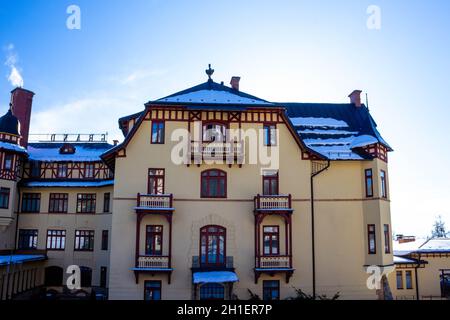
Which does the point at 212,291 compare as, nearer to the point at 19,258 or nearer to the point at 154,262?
the point at 154,262

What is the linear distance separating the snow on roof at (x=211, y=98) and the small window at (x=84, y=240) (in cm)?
1413

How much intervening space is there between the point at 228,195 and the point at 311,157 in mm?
5668

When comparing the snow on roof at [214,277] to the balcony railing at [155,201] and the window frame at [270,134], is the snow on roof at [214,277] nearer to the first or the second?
the balcony railing at [155,201]

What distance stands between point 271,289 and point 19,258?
17.7 meters

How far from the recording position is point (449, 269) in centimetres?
Result: 2948

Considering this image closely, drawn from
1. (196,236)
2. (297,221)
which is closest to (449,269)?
(297,221)

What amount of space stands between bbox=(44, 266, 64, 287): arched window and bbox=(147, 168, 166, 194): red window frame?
13.7 m

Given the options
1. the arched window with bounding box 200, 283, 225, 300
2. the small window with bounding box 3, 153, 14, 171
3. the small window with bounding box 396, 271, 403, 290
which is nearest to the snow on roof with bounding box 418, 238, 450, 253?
the small window with bounding box 396, 271, 403, 290

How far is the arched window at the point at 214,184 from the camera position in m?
23.9

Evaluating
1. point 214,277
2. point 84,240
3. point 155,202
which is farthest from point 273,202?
point 84,240

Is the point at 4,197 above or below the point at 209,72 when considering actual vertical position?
below

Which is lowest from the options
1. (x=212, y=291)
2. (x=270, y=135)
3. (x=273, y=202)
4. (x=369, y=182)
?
(x=212, y=291)

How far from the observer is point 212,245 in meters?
23.3

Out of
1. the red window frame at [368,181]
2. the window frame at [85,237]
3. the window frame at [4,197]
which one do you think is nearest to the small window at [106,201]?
the window frame at [85,237]
